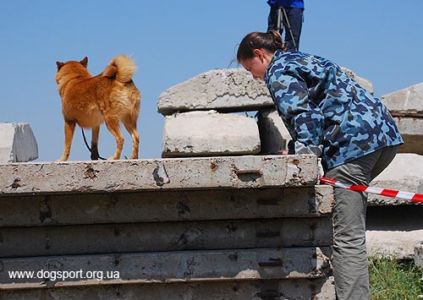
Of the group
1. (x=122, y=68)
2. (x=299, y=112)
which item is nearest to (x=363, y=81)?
(x=122, y=68)

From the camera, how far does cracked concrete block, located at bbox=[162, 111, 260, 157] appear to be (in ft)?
19.3

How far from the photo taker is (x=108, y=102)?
18.4 feet

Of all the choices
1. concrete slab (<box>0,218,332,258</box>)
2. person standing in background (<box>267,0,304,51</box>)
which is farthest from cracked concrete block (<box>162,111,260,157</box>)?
concrete slab (<box>0,218,332,258</box>)

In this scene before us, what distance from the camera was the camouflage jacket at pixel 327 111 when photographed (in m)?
3.80

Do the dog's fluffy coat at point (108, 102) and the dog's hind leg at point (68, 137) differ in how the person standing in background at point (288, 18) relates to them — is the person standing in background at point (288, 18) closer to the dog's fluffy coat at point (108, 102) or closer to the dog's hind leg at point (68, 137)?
the dog's fluffy coat at point (108, 102)

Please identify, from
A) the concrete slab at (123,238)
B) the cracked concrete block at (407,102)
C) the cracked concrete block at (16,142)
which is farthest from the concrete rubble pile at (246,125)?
the concrete slab at (123,238)

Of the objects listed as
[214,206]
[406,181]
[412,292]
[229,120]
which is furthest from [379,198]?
[214,206]

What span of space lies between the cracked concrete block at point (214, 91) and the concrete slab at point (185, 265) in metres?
2.89

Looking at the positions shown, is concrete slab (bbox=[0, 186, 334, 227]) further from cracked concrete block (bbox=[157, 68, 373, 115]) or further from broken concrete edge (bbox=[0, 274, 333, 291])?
cracked concrete block (bbox=[157, 68, 373, 115])

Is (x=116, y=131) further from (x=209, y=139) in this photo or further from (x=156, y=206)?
(x=156, y=206)

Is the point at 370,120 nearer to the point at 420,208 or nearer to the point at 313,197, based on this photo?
the point at 313,197

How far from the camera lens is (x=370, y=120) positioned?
153 inches

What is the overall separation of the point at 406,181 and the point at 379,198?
1.00ft

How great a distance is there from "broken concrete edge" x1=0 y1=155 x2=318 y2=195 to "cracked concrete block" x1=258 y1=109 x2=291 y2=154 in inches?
100
